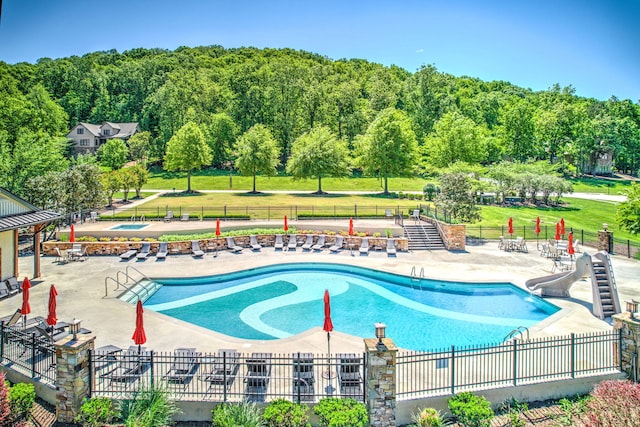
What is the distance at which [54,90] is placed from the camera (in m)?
97.6

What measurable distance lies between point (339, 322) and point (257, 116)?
2485 inches

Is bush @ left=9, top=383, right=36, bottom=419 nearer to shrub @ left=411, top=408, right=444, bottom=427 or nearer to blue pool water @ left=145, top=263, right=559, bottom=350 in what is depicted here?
blue pool water @ left=145, top=263, right=559, bottom=350

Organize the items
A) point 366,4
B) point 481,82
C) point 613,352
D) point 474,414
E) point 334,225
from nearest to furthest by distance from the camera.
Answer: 1. point 474,414
2. point 613,352
3. point 366,4
4. point 334,225
5. point 481,82

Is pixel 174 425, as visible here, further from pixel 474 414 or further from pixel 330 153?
pixel 330 153

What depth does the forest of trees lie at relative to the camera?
5484cm

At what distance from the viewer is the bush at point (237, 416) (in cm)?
910

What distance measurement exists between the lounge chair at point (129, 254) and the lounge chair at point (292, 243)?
8792 millimetres

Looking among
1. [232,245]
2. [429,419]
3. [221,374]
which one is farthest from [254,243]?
[429,419]

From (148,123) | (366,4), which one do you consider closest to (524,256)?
(366,4)

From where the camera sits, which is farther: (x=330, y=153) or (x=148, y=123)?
(x=148, y=123)

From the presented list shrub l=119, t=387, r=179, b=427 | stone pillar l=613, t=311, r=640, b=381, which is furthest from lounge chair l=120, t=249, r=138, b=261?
stone pillar l=613, t=311, r=640, b=381

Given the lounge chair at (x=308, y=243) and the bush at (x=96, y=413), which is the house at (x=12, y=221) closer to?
the bush at (x=96, y=413)

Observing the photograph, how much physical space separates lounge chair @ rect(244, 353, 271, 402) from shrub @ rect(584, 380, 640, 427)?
6387 millimetres

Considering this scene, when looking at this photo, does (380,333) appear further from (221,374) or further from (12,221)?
(12,221)
